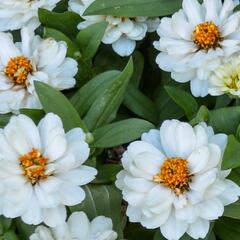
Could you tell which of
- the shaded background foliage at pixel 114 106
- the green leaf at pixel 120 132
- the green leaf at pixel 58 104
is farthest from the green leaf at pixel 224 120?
the green leaf at pixel 58 104

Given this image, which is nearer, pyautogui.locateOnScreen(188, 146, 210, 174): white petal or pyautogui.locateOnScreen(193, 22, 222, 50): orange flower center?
pyautogui.locateOnScreen(188, 146, 210, 174): white petal

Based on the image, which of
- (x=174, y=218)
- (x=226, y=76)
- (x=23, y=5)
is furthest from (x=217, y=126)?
(x=23, y=5)

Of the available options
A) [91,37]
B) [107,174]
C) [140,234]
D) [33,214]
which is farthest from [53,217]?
[91,37]

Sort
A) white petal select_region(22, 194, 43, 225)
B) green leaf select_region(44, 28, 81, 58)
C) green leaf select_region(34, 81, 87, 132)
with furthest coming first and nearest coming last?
green leaf select_region(44, 28, 81, 58), green leaf select_region(34, 81, 87, 132), white petal select_region(22, 194, 43, 225)

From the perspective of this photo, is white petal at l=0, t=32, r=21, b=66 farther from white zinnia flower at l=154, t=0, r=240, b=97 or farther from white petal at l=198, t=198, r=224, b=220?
white petal at l=198, t=198, r=224, b=220

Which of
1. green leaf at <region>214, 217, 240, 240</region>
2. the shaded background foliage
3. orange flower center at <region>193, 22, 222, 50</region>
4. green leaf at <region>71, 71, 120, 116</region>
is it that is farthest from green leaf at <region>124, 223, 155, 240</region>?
orange flower center at <region>193, 22, 222, 50</region>

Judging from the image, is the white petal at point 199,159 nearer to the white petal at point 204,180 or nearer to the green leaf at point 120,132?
the white petal at point 204,180

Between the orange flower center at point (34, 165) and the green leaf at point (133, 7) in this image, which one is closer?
the orange flower center at point (34, 165)
